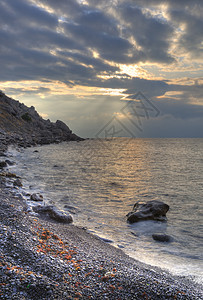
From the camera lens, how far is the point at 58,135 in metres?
131

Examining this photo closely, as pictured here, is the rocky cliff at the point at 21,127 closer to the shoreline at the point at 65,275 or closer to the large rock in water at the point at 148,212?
the large rock in water at the point at 148,212

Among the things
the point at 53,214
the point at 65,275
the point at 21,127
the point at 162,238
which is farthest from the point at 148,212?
the point at 21,127

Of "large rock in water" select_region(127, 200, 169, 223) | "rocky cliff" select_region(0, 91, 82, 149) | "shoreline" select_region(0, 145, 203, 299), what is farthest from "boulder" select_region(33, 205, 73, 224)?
"rocky cliff" select_region(0, 91, 82, 149)

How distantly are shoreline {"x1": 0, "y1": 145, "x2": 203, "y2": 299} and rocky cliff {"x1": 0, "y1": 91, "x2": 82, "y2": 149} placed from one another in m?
47.2

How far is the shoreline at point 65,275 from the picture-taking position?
4.61 m

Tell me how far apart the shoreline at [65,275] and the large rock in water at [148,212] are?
601cm

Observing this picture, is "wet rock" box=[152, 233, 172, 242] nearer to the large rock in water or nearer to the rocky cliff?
the large rock in water

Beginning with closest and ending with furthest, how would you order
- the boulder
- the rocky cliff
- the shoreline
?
the shoreline → the boulder → the rocky cliff

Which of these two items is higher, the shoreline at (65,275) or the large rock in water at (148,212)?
the shoreline at (65,275)

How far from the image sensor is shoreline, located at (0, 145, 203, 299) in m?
4.61

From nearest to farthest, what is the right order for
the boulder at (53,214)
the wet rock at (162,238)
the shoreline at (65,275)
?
the shoreline at (65,275) → the wet rock at (162,238) → the boulder at (53,214)

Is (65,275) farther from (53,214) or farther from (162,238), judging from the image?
(162,238)

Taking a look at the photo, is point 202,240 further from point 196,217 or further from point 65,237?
point 65,237

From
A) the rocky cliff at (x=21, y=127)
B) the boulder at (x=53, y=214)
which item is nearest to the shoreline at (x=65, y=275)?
the boulder at (x=53, y=214)
